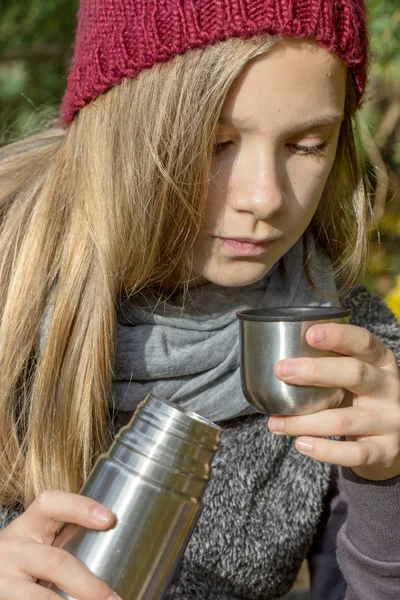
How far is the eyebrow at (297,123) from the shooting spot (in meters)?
1.12

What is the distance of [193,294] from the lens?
4.63ft

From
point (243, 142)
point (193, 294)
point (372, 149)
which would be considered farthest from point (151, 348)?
point (372, 149)

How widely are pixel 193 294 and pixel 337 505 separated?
20.3 inches

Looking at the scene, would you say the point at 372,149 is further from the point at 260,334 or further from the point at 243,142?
the point at 260,334

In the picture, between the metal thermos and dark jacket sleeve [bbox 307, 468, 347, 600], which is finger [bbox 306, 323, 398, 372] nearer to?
the metal thermos

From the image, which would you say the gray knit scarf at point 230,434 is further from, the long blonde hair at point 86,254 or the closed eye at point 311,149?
the closed eye at point 311,149

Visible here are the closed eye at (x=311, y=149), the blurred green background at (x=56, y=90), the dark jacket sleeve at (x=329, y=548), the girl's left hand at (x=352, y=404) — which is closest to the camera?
the girl's left hand at (x=352, y=404)

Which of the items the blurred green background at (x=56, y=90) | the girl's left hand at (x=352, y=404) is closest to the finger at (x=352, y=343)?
the girl's left hand at (x=352, y=404)

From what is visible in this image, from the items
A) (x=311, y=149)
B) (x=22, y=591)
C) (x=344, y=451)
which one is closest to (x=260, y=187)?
(x=311, y=149)

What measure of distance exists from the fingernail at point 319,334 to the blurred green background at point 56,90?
116 centimetres

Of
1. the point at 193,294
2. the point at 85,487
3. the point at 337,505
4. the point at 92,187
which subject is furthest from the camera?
the point at 337,505

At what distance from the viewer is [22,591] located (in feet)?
2.94

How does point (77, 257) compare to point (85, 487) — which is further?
point (77, 257)

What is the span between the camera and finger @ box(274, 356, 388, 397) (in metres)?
0.94
